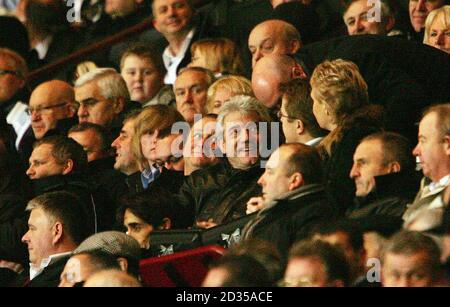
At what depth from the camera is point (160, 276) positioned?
749 centimetres

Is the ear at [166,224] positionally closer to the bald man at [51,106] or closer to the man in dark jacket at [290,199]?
the man in dark jacket at [290,199]

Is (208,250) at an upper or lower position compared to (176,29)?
lower

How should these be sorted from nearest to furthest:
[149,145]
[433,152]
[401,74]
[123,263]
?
[433,152] < [123,263] < [401,74] < [149,145]

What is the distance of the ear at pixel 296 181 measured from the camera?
7.45 m

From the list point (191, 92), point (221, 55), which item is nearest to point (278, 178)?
point (191, 92)

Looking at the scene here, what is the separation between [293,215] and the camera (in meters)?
7.29

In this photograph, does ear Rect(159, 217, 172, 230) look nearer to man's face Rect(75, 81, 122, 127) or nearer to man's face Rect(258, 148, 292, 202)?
man's face Rect(258, 148, 292, 202)

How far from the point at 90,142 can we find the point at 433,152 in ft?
10.4

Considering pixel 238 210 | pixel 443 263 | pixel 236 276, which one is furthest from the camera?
pixel 238 210

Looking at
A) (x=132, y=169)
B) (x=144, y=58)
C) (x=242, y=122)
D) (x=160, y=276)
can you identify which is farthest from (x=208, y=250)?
(x=144, y=58)

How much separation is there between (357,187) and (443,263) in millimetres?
1179

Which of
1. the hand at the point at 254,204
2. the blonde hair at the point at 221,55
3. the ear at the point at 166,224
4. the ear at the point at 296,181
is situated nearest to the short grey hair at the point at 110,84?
the blonde hair at the point at 221,55

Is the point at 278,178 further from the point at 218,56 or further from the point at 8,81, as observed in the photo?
the point at 8,81

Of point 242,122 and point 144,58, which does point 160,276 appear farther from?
point 144,58
